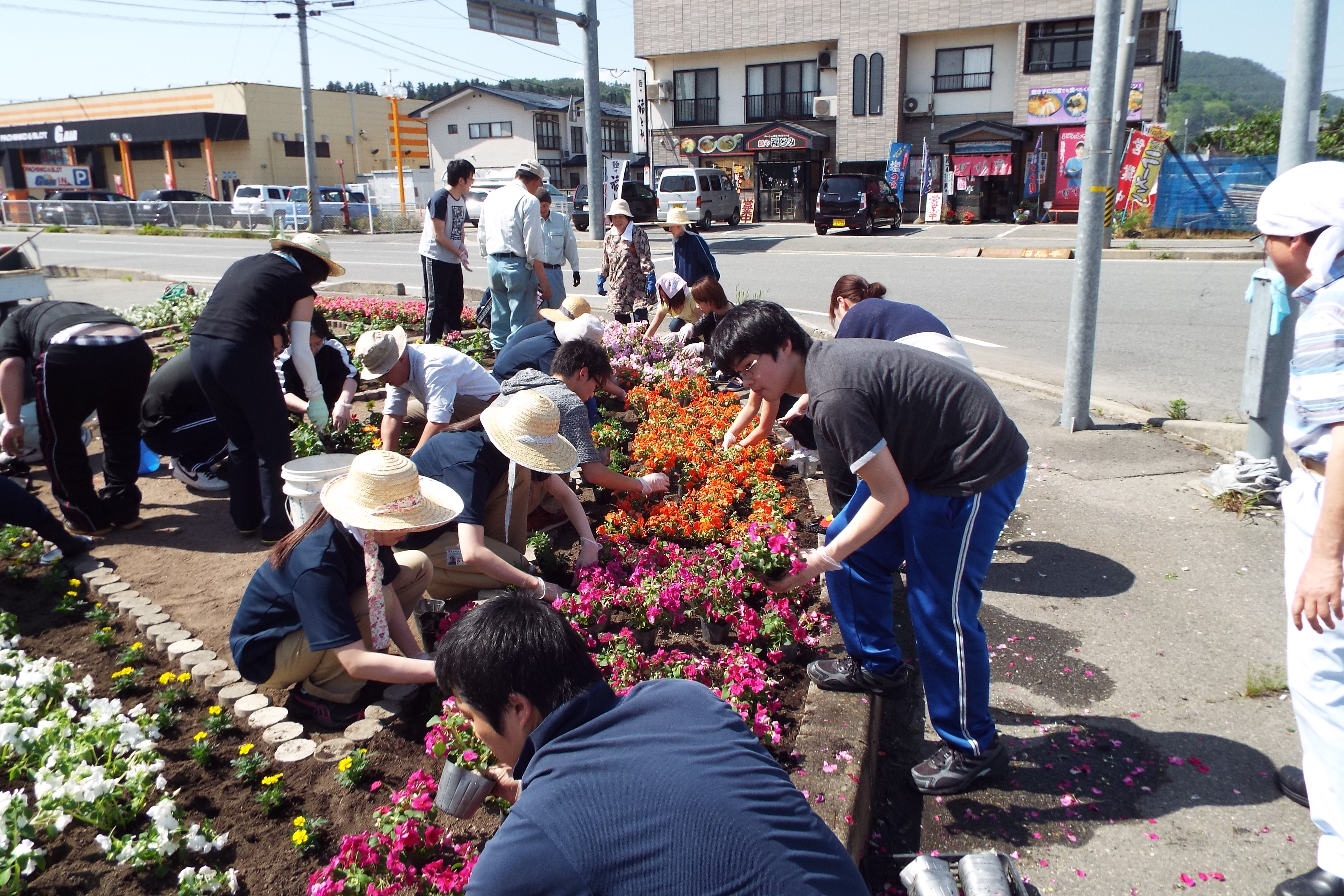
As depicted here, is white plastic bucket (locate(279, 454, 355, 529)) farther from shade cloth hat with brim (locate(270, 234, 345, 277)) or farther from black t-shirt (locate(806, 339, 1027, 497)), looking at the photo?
black t-shirt (locate(806, 339, 1027, 497))

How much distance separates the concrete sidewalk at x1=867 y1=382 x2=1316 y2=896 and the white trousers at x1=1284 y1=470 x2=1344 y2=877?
0.34 m

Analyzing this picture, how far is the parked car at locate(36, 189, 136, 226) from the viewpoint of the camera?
3450 cm

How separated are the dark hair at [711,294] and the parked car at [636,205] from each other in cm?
2362

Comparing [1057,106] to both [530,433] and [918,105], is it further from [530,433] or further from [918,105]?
[530,433]

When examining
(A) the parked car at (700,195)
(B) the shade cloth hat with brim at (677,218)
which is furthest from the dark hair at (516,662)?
(A) the parked car at (700,195)

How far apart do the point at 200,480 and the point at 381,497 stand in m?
3.58

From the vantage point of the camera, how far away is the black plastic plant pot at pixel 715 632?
392 cm

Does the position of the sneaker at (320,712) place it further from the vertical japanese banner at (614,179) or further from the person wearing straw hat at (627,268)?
the vertical japanese banner at (614,179)

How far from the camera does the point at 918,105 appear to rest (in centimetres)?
3531

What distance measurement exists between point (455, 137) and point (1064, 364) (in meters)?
47.4

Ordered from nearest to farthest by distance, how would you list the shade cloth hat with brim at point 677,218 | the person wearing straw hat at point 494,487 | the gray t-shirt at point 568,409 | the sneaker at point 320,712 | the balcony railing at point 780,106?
the sneaker at point 320,712 < the person wearing straw hat at point 494,487 < the gray t-shirt at point 568,409 < the shade cloth hat with brim at point 677,218 < the balcony railing at point 780,106

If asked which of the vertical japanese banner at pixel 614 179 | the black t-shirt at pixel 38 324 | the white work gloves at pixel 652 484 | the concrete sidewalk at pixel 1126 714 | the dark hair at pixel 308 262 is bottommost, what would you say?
the concrete sidewalk at pixel 1126 714

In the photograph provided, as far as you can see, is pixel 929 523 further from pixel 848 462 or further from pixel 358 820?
pixel 358 820

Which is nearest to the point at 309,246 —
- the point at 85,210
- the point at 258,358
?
the point at 258,358
